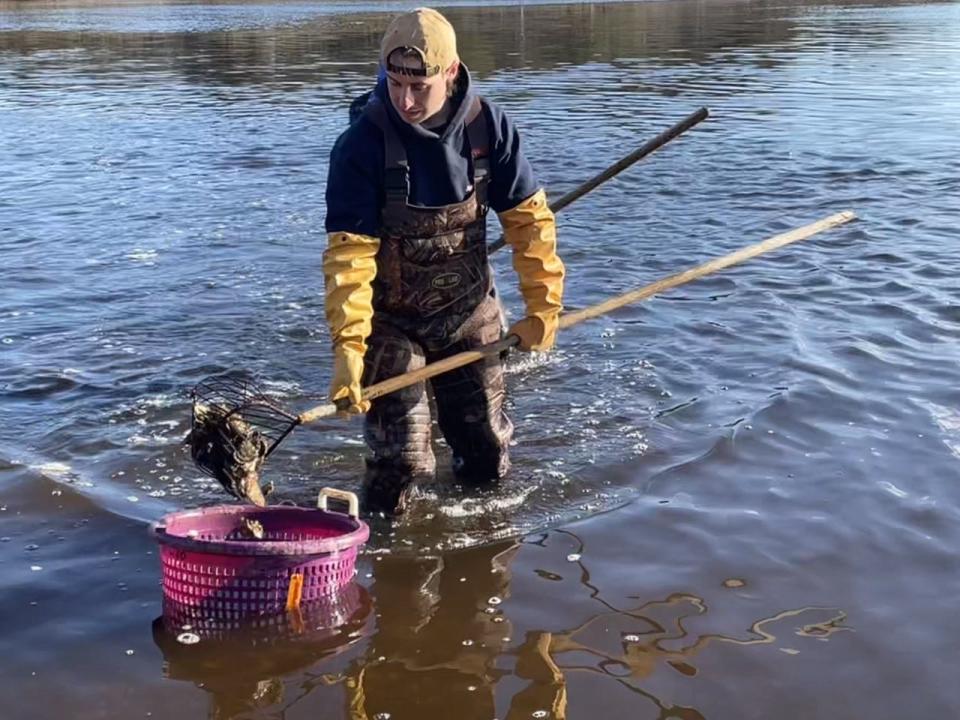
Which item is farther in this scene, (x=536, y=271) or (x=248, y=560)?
(x=536, y=271)

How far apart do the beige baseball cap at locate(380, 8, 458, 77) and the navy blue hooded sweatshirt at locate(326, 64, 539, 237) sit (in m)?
0.20

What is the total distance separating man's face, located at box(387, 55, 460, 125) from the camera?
4691 millimetres

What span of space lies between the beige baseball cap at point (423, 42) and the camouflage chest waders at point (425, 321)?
242mm

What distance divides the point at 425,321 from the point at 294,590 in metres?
1.36

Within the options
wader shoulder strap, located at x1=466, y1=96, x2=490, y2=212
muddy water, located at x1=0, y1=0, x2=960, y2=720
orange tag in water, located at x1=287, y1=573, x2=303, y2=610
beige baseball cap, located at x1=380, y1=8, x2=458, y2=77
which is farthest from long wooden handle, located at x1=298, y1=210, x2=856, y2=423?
beige baseball cap, located at x1=380, y1=8, x2=458, y2=77

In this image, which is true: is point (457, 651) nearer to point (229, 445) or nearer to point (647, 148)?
point (229, 445)

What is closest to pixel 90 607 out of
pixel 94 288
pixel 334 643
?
pixel 334 643

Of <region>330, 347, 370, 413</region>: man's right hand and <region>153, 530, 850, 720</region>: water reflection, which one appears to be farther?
<region>330, 347, 370, 413</region>: man's right hand

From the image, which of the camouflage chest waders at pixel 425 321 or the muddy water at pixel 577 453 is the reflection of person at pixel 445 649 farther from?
the camouflage chest waders at pixel 425 321

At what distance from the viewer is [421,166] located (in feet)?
16.3

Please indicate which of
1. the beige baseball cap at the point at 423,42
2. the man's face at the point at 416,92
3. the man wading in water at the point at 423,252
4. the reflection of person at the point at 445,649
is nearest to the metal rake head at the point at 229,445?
the man wading in water at the point at 423,252

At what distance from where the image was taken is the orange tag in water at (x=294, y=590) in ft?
14.8

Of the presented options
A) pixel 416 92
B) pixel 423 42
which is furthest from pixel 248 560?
pixel 423 42

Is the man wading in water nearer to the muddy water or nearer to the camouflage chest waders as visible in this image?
the camouflage chest waders
